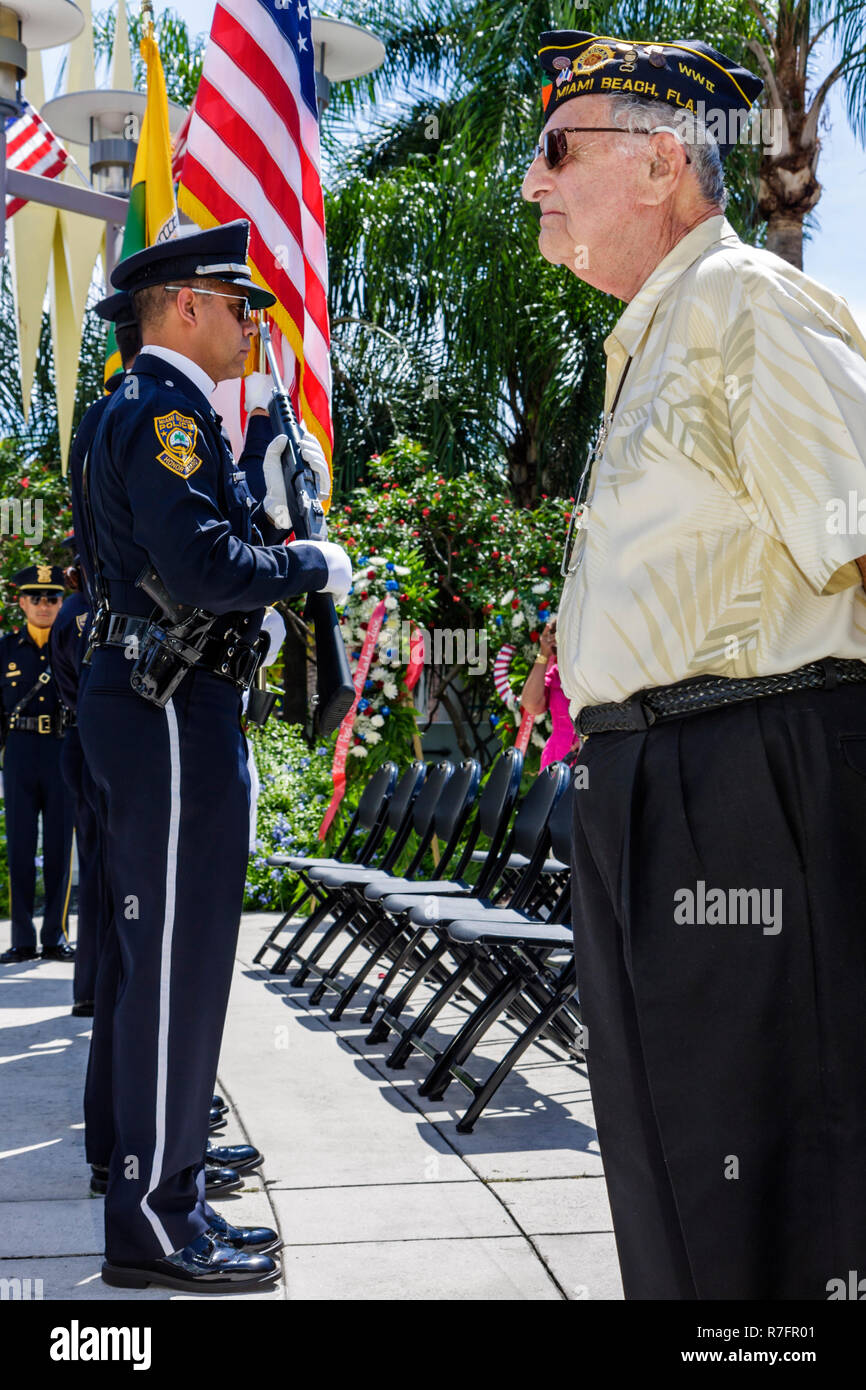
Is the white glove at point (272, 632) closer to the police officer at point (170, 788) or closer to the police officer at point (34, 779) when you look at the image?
the police officer at point (170, 788)

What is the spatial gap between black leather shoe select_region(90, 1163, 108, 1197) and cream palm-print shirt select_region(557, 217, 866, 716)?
2344 millimetres

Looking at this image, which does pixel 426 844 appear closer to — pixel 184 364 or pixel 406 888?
pixel 406 888

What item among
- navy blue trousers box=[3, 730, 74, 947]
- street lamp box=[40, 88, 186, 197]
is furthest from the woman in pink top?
street lamp box=[40, 88, 186, 197]

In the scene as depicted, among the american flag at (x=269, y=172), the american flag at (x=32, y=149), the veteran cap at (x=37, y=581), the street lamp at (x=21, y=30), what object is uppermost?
the american flag at (x=32, y=149)

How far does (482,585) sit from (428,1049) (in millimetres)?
9313

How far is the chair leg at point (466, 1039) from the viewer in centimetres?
472

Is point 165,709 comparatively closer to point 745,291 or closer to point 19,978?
point 745,291

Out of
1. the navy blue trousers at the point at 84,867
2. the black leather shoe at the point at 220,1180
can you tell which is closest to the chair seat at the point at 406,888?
the navy blue trousers at the point at 84,867

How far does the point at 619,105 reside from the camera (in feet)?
6.61

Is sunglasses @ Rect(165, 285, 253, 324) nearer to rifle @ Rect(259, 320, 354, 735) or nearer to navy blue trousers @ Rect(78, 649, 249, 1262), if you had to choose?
rifle @ Rect(259, 320, 354, 735)

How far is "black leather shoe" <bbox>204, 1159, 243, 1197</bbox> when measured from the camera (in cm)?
363

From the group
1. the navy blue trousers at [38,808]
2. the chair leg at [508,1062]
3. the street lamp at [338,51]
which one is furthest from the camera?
the navy blue trousers at [38,808]

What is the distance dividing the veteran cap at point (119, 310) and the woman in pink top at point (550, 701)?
367cm
